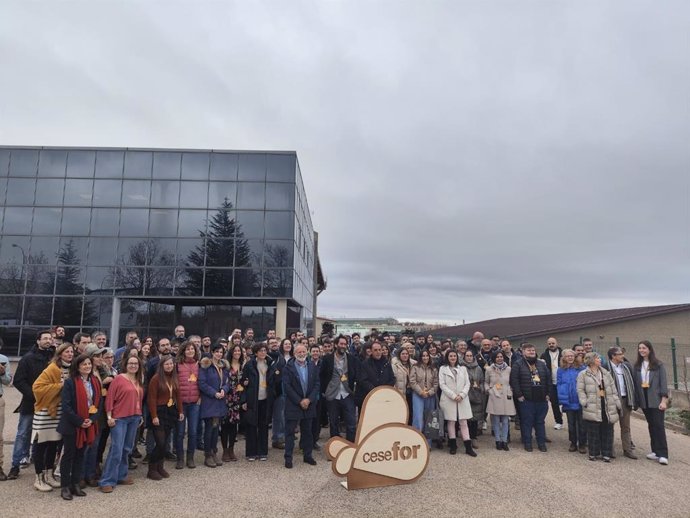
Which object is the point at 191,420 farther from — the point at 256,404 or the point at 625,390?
the point at 625,390

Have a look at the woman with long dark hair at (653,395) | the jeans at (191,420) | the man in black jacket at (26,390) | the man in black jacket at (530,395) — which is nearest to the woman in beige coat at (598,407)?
the woman with long dark hair at (653,395)

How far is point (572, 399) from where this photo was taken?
7.39 m

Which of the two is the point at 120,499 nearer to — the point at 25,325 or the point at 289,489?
the point at 289,489

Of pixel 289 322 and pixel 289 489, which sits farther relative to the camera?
pixel 289 322

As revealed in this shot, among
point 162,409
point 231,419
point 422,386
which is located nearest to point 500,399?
point 422,386

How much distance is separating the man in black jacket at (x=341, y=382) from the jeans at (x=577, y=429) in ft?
12.2

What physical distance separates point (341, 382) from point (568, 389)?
155 inches

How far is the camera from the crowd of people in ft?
17.1

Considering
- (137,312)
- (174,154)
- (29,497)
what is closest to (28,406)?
(29,497)

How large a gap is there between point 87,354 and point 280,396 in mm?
3218

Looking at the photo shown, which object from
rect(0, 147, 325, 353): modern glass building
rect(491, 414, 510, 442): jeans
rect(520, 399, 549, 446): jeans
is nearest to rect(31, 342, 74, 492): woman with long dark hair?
rect(491, 414, 510, 442): jeans

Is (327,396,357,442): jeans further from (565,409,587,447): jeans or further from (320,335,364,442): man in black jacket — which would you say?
(565,409,587,447): jeans

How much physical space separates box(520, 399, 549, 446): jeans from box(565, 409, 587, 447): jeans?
48cm

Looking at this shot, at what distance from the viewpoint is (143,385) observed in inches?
232
